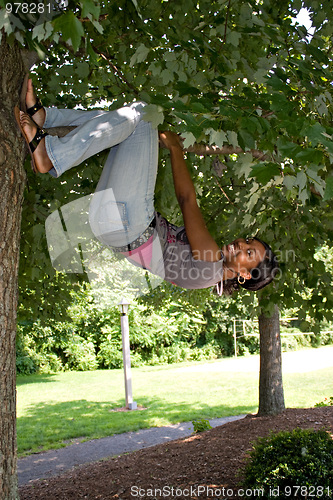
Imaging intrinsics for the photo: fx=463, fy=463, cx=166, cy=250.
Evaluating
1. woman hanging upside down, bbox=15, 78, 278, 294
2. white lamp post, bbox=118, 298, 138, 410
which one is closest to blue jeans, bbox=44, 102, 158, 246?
woman hanging upside down, bbox=15, 78, 278, 294

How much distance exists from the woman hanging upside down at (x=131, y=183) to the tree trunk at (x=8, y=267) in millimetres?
103

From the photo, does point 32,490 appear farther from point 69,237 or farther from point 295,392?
point 295,392

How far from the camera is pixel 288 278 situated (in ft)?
15.1

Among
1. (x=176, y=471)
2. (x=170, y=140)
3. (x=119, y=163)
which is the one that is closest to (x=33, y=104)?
(x=119, y=163)

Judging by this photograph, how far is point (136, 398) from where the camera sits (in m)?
12.0

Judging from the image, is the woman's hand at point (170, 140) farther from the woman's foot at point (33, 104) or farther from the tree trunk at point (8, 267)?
the tree trunk at point (8, 267)

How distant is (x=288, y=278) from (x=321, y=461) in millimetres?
1663

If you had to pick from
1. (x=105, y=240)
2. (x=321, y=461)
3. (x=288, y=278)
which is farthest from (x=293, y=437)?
(x=105, y=240)

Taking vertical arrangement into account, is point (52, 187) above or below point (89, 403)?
above

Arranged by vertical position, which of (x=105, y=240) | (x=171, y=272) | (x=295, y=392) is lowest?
(x=295, y=392)

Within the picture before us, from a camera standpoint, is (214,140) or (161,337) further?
(161,337)

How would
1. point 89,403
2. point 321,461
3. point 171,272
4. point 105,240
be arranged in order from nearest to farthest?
point 105,240
point 171,272
point 321,461
point 89,403

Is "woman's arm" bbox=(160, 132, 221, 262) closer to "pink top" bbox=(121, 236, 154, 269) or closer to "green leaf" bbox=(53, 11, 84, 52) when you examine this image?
"pink top" bbox=(121, 236, 154, 269)

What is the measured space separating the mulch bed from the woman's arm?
7.89 ft
